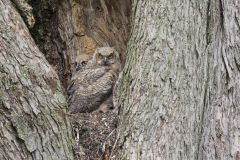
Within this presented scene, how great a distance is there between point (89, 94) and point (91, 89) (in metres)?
0.05

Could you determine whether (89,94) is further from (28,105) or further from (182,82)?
(28,105)

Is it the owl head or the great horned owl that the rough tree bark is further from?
the owl head

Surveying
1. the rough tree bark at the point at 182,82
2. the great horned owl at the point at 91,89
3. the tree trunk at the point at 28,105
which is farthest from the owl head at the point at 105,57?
the tree trunk at the point at 28,105

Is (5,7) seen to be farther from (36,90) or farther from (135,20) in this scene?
(135,20)

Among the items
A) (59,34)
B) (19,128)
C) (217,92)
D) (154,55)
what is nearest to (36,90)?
(19,128)

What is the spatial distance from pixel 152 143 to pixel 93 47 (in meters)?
2.61

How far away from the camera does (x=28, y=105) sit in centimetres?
267

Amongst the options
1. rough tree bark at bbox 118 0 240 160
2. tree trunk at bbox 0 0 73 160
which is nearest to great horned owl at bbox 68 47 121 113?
rough tree bark at bbox 118 0 240 160

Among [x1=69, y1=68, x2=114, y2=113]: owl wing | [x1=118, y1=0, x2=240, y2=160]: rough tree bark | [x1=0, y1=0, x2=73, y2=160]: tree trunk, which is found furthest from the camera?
[x1=69, y1=68, x2=114, y2=113]: owl wing

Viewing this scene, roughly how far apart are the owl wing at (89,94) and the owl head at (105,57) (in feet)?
1.05

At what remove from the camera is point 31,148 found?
103 inches

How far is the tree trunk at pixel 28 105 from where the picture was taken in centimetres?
259

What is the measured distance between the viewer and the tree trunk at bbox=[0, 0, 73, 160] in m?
2.59

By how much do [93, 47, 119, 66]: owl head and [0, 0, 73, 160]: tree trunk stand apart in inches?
80.1
